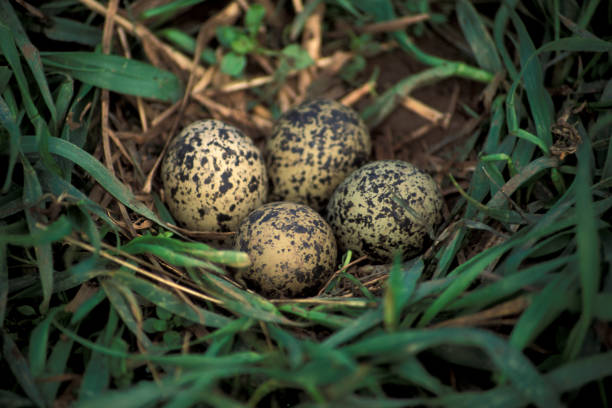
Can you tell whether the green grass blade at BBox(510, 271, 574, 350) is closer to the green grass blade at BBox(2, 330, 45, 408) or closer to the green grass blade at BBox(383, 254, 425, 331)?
Answer: the green grass blade at BBox(383, 254, 425, 331)

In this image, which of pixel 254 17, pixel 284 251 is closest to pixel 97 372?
pixel 284 251

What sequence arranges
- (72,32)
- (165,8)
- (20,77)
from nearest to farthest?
(20,77)
(72,32)
(165,8)

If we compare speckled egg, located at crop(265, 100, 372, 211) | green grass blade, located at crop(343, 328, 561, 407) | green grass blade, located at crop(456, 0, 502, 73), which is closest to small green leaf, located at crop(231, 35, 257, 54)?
speckled egg, located at crop(265, 100, 372, 211)

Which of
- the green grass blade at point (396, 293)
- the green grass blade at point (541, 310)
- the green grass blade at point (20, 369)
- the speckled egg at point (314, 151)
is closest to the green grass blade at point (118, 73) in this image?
the speckled egg at point (314, 151)

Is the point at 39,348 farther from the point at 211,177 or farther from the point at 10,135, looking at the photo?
the point at 211,177

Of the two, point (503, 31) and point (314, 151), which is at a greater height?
point (503, 31)

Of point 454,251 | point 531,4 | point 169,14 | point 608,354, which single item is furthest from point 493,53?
point 169,14
